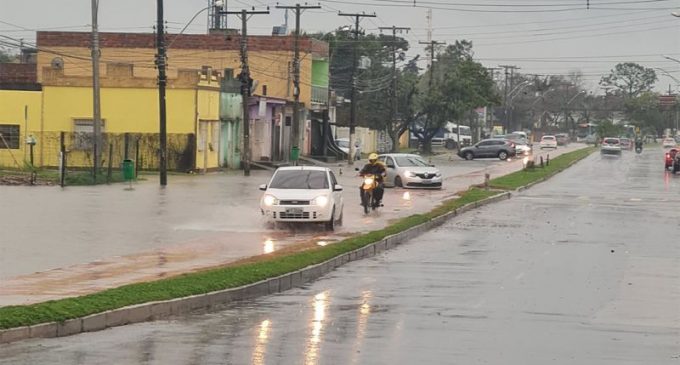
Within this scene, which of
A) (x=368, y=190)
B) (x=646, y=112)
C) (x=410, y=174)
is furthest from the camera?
(x=646, y=112)

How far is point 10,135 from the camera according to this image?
2295 inches

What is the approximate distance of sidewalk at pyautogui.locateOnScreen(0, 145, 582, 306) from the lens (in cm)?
1767

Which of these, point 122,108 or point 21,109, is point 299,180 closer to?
point 122,108

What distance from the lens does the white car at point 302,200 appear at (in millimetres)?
27969

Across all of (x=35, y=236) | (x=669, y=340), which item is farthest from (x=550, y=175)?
(x=669, y=340)

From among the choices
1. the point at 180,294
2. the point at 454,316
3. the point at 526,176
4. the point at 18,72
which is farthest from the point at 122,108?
the point at 454,316

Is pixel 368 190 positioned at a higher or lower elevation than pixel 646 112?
lower

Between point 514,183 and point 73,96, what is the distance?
21224mm

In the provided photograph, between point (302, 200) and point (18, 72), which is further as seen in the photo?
point (18, 72)

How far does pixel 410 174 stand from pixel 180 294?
3389 cm

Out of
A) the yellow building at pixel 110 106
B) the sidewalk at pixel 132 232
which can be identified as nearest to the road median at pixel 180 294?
the sidewalk at pixel 132 232

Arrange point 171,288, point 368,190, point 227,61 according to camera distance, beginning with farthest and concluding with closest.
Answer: point 227,61
point 368,190
point 171,288

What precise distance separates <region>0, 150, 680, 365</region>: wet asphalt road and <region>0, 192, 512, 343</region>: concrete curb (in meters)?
0.19

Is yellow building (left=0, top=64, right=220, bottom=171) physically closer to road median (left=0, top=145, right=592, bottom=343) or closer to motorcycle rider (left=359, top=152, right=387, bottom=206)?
motorcycle rider (left=359, top=152, right=387, bottom=206)
